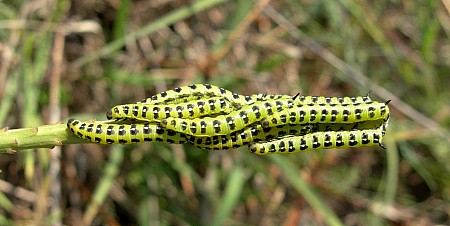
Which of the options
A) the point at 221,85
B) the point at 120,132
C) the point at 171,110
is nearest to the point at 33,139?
the point at 120,132

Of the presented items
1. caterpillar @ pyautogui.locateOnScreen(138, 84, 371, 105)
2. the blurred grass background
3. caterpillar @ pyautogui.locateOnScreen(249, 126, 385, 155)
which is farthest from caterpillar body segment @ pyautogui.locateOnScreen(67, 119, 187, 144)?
the blurred grass background

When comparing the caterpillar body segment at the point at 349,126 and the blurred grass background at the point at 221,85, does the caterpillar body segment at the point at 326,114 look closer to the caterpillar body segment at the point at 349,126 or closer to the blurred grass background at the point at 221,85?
the caterpillar body segment at the point at 349,126

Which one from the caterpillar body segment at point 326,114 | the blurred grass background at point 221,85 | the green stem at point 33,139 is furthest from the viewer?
the blurred grass background at point 221,85

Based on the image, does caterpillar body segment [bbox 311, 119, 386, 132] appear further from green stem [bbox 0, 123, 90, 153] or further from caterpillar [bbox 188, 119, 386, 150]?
green stem [bbox 0, 123, 90, 153]

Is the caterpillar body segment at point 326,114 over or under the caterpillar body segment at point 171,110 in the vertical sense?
under

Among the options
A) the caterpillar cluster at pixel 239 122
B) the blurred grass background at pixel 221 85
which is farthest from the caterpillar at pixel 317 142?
the blurred grass background at pixel 221 85

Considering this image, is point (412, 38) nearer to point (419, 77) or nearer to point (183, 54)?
point (419, 77)

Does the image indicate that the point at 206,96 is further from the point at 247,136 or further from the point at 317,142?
the point at 317,142
